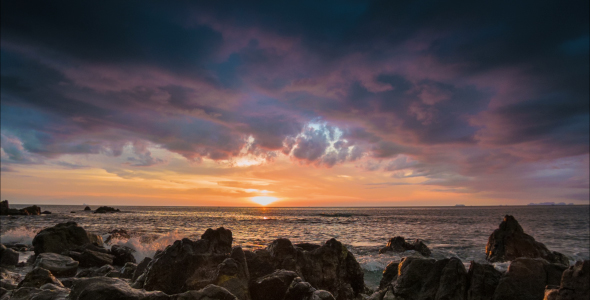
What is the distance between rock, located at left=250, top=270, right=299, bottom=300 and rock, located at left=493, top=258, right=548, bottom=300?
17.7 ft

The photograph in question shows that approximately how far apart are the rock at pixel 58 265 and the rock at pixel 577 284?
17577 millimetres

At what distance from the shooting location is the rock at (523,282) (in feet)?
26.9

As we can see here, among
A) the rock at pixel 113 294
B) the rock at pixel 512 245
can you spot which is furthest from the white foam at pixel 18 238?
the rock at pixel 512 245

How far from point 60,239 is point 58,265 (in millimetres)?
8656

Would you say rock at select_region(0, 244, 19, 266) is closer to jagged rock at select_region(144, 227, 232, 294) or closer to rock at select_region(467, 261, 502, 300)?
jagged rock at select_region(144, 227, 232, 294)

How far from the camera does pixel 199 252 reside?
35.7 ft

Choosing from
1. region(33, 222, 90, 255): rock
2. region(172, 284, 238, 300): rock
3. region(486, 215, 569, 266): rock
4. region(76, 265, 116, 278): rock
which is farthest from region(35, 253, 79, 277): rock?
region(486, 215, 569, 266): rock

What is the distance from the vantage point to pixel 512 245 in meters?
19.2

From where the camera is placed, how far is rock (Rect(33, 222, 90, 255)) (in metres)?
20.6

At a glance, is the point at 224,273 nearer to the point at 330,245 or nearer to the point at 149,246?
the point at 330,245

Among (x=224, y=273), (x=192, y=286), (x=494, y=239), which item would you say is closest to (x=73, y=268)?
(x=192, y=286)

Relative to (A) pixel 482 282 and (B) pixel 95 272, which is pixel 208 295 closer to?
(A) pixel 482 282

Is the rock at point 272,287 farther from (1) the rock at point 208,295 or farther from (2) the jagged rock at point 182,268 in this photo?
(1) the rock at point 208,295

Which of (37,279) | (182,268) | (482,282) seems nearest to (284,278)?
(182,268)
